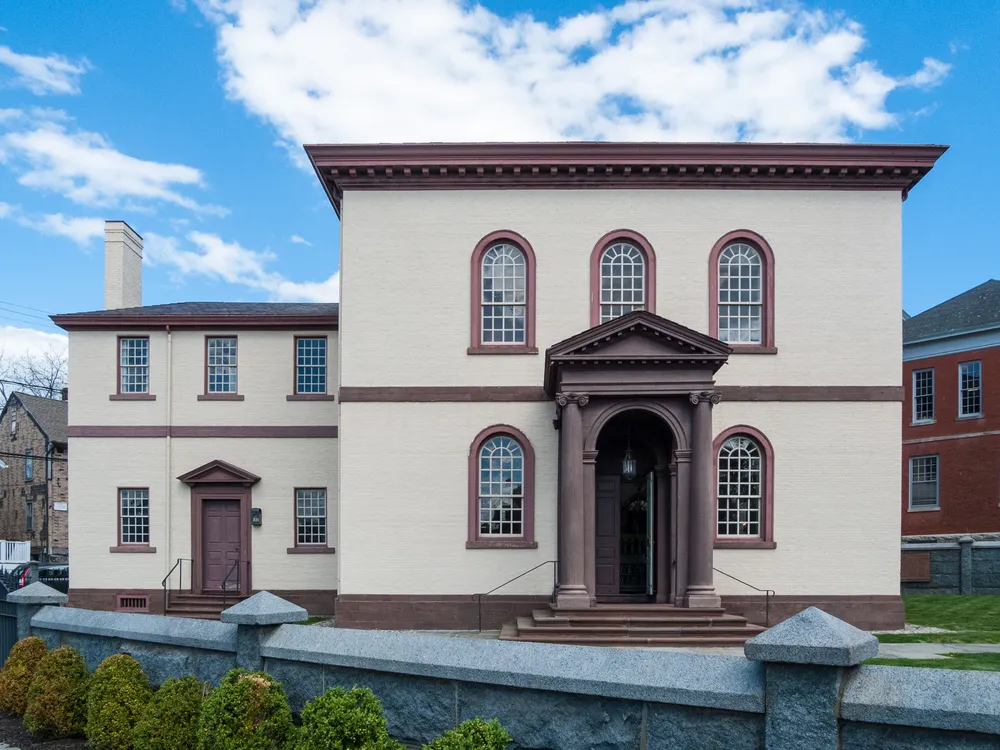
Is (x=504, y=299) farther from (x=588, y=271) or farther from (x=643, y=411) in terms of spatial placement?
(x=643, y=411)

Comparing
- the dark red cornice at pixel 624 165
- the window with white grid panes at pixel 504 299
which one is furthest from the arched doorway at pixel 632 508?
the dark red cornice at pixel 624 165

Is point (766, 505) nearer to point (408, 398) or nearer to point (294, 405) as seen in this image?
point (408, 398)

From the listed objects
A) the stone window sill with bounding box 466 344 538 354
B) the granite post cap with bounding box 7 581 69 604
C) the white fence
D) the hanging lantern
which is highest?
the stone window sill with bounding box 466 344 538 354

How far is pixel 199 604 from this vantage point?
19.5m

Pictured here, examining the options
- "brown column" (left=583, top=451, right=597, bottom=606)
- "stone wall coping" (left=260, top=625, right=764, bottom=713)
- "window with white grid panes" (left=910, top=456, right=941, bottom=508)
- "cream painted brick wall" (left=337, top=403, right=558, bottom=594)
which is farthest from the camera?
"window with white grid panes" (left=910, top=456, right=941, bottom=508)

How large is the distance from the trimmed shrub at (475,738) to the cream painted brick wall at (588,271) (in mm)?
10716

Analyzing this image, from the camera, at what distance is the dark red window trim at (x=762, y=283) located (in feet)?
54.9

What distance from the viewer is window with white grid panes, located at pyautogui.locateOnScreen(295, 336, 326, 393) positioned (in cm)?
2045

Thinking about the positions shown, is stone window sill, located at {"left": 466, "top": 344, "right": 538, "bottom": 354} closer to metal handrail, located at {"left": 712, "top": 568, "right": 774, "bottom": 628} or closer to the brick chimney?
metal handrail, located at {"left": 712, "top": 568, "right": 774, "bottom": 628}

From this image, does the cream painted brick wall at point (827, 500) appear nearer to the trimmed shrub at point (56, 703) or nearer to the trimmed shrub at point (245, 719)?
the trimmed shrub at point (245, 719)

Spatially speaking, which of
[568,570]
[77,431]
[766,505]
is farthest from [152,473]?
[766,505]

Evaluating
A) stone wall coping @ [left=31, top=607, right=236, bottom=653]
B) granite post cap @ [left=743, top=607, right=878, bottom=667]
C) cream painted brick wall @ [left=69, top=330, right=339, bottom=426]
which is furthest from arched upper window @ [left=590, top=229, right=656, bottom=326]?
granite post cap @ [left=743, top=607, right=878, bottom=667]

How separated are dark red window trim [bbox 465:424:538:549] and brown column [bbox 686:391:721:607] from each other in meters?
3.38

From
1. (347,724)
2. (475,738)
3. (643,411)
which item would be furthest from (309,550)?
(475,738)
